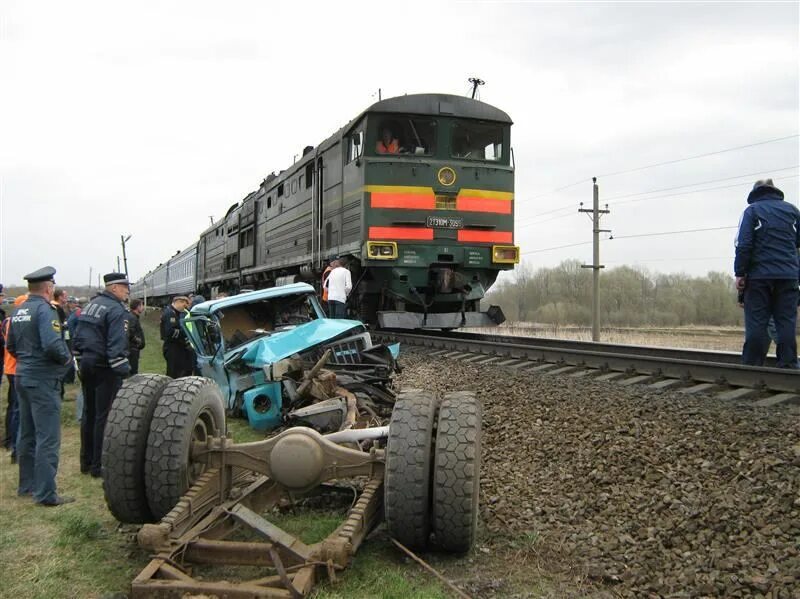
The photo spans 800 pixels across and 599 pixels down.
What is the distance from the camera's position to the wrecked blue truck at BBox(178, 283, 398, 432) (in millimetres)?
5773

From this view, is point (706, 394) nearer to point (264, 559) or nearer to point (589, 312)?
point (264, 559)

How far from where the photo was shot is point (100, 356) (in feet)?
18.5

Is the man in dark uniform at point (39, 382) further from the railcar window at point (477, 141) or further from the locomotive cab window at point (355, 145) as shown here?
the railcar window at point (477, 141)

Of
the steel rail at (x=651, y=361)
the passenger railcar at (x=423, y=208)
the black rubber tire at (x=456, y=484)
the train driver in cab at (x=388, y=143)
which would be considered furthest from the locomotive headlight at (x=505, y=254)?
the black rubber tire at (x=456, y=484)

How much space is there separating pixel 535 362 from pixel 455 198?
4387 mm

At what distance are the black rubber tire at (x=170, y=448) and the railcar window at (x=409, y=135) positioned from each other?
858cm

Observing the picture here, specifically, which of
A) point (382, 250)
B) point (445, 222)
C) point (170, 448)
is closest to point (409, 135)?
point (445, 222)

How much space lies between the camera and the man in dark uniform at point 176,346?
367 inches

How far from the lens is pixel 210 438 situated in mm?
3918

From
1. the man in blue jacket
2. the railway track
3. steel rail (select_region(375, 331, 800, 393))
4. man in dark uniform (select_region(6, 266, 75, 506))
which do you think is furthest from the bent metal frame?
the man in blue jacket

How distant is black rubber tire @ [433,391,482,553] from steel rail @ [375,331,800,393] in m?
3.58

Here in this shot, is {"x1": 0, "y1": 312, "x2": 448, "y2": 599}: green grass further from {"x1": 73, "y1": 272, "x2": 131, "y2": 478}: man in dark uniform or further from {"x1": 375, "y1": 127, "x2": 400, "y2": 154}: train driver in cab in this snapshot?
{"x1": 375, "y1": 127, "x2": 400, "y2": 154}: train driver in cab

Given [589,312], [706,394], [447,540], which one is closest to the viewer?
[447,540]

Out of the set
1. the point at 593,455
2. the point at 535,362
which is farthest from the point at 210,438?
the point at 535,362
